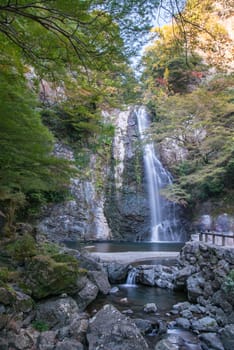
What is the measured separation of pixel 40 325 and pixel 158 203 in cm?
1225

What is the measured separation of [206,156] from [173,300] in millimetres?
10308

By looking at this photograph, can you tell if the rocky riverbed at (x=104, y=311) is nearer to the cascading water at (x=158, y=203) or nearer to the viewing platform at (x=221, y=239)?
the viewing platform at (x=221, y=239)

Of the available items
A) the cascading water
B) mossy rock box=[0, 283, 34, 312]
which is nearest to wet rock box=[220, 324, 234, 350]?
mossy rock box=[0, 283, 34, 312]

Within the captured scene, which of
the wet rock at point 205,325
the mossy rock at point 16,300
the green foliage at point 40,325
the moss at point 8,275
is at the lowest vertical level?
the wet rock at point 205,325

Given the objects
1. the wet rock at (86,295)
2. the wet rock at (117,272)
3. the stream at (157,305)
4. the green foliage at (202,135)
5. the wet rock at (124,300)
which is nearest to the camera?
the stream at (157,305)

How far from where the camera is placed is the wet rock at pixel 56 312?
14.2 ft

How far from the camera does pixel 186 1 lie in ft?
7.13

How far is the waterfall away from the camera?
7.41 meters

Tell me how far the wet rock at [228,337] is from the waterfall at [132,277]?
339 cm

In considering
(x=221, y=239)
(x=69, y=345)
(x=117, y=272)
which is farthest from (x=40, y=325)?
(x=221, y=239)

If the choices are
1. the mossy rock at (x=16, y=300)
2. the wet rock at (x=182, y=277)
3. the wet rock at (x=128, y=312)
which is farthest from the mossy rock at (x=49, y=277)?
the wet rock at (x=182, y=277)

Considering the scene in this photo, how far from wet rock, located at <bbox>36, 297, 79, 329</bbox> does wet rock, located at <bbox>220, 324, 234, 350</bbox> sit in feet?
7.73

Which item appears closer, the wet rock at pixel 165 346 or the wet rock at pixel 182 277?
the wet rock at pixel 165 346

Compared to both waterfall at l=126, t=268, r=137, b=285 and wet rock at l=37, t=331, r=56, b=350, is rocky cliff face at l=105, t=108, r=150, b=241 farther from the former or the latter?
wet rock at l=37, t=331, r=56, b=350
